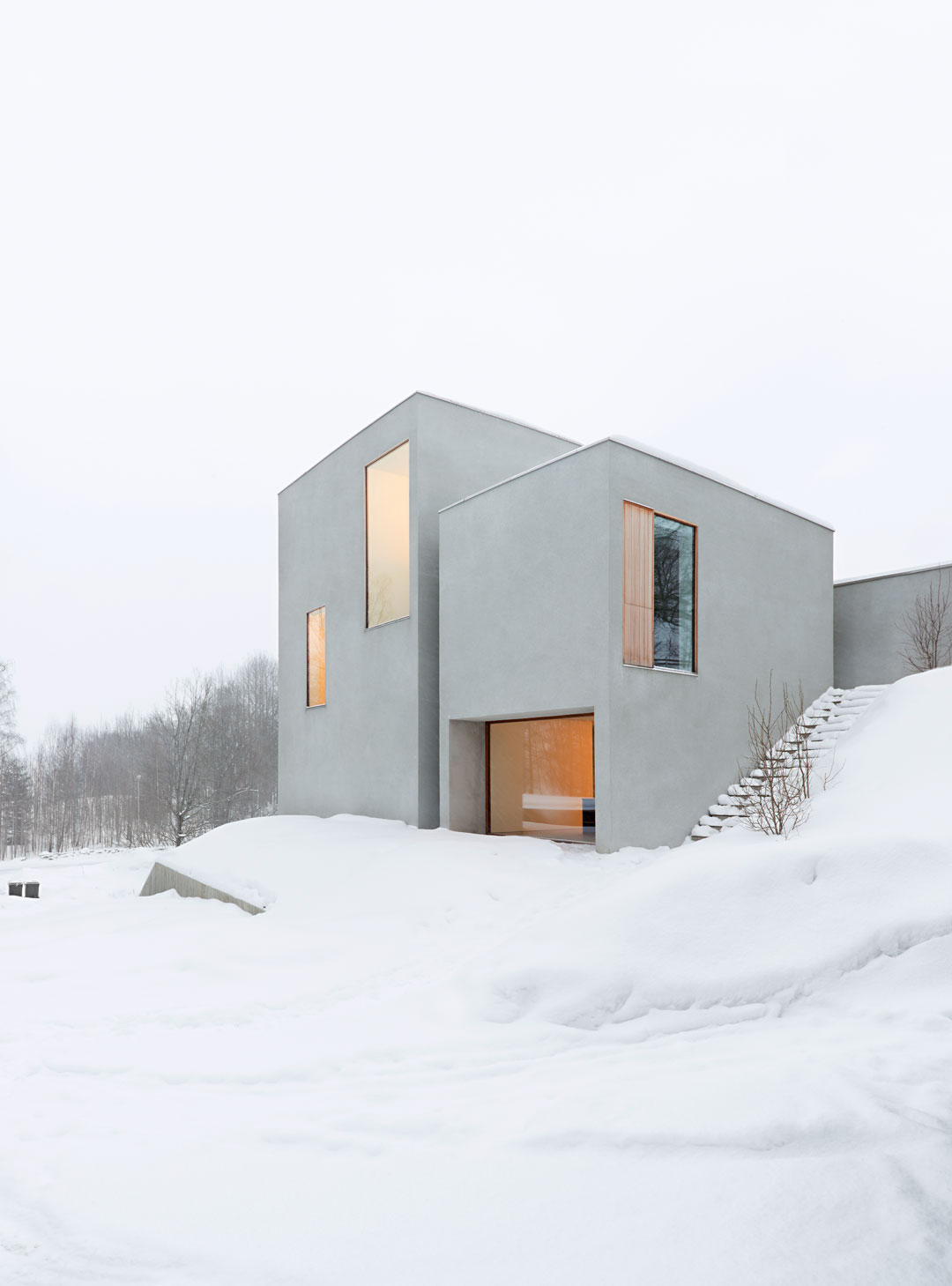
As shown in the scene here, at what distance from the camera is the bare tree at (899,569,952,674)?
38.3 ft

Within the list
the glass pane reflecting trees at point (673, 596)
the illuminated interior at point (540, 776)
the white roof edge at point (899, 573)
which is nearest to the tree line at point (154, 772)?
the illuminated interior at point (540, 776)

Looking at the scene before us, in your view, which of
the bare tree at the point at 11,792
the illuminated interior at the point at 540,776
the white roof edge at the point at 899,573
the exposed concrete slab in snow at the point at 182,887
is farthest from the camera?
the bare tree at the point at 11,792

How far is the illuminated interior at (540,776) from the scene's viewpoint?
35.5 ft

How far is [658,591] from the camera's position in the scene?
29.5 ft

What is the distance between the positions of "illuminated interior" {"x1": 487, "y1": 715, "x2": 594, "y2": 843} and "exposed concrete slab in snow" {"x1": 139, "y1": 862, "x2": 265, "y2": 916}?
12.4ft

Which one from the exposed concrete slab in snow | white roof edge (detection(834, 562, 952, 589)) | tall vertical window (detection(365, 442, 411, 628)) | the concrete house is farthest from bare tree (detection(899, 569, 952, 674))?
the exposed concrete slab in snow

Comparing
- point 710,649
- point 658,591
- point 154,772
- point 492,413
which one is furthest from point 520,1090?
point 154,772

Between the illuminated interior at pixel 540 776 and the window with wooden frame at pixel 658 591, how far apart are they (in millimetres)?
2161

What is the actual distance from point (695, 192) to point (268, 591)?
70.9 m

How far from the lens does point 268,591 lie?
89.1 metres

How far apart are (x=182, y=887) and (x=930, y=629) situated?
11444mm

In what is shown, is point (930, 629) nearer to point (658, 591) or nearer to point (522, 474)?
point (658, 591)

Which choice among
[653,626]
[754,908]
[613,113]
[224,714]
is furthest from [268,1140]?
[224,714]

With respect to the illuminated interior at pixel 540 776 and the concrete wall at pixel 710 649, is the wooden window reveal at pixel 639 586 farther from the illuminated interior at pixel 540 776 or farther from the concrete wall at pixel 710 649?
the illuminated interior at pixel 540 776
